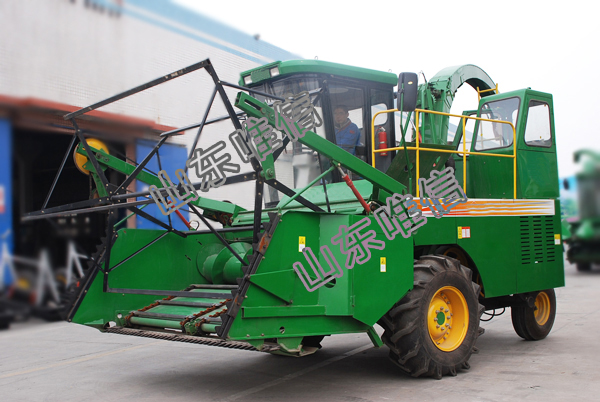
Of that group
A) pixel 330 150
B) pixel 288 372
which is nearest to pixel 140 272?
pixel 288 372

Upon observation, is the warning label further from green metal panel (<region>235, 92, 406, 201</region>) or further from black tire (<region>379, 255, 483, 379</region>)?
green metal panel (<region>235, 92, 406, 201</region>)

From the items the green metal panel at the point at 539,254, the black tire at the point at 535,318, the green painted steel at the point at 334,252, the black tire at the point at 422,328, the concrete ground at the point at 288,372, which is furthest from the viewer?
the black tire at the point at 535,318

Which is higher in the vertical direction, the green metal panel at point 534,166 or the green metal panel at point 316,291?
the green metal panel at point 534,166

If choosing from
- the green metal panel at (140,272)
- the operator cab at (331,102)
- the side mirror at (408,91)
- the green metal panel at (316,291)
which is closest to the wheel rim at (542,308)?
the operator cab at (331,102)

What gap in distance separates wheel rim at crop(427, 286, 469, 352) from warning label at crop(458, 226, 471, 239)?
73 centimetres

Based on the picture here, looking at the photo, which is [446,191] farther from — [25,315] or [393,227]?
[25,315]

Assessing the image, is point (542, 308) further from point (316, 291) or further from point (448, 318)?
point (316, 291)

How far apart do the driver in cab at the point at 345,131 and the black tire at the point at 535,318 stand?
11.1 ft

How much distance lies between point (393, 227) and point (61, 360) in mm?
4817

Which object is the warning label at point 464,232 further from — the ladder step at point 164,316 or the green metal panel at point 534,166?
the ladder step at point 164,316

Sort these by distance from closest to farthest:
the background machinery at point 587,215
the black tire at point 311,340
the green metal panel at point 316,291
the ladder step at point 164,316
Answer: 1. the background machinery at point 587,215
2. the green metal panel at point 316,291
3. the ladder step at point 164,316
4. the black tire at point 311,340

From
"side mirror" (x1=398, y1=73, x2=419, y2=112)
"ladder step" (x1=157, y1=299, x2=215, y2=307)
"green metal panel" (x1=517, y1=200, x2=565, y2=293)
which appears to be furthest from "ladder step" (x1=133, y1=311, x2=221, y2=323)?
"green metal panel" (x1=517, y1=200, x2=565, y2=293)

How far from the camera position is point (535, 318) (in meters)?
7.79

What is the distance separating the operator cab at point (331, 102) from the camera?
622 cm
